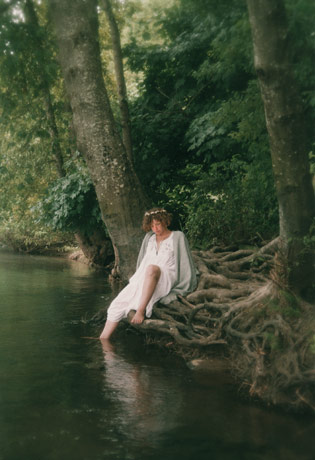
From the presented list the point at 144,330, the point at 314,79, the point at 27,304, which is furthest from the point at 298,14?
the point at 27,304

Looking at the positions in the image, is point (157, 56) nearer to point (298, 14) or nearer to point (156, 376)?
point (298, 14)

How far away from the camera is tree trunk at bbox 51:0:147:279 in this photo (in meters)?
8.70

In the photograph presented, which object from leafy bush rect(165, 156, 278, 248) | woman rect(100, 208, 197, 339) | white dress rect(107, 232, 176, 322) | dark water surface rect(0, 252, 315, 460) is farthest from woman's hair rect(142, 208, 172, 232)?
leafy bush rect(165, 156, 278, 248)

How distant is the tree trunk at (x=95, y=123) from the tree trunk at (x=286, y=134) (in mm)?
3321

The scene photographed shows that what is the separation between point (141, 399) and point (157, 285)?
238cm

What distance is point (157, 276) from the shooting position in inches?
296

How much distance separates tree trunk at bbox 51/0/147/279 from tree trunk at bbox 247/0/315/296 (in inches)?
131

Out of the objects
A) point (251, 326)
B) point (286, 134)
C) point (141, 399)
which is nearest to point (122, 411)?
point (141, 399)

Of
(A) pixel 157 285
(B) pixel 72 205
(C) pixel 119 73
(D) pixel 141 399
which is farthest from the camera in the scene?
(B) pixel 72 205

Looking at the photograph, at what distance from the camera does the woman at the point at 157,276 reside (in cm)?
749

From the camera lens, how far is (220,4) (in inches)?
326

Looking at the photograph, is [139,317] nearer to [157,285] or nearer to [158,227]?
[157,285]

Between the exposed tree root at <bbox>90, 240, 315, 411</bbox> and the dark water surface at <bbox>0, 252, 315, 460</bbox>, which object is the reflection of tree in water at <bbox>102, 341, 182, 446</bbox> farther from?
the exposed tree root at <bbox>90, 240, 315, 411</bbox>

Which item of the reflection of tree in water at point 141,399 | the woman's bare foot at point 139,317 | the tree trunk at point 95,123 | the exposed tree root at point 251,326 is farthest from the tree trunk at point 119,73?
the reflection of tree in water at point 141,399
